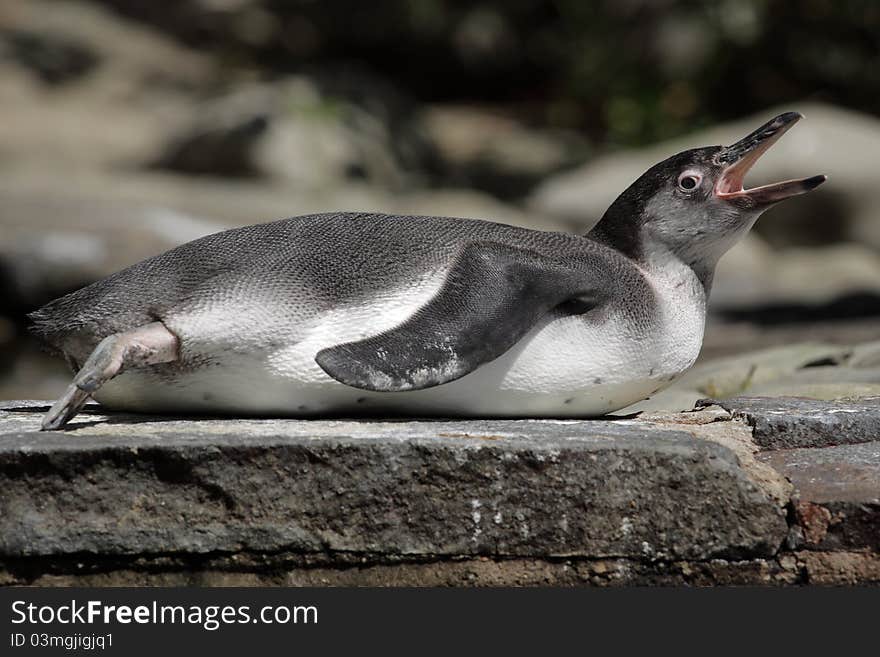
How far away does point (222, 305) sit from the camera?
3.66m

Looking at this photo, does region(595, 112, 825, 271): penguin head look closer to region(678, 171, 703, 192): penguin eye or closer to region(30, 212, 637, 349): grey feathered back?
region(678, 171, 703, 192): penguin eye

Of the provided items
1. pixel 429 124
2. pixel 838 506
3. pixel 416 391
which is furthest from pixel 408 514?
pixel 429 124

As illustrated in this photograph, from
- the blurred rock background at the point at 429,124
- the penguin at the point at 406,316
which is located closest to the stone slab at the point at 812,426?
the penguin at the point at 406,316

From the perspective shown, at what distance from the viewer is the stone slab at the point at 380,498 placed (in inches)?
129

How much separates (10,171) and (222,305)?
11.9m

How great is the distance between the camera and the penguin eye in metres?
4.02

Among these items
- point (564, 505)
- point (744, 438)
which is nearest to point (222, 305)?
point (564, 505)

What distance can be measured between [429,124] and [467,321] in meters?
17.1

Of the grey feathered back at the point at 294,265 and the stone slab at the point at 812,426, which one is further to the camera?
the stone slab at the point at 812,426

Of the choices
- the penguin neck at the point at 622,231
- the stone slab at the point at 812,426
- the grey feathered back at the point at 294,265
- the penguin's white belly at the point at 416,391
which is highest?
the penguin neck at the point at 622,231

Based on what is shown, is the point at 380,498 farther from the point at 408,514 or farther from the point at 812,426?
the point at 812,426

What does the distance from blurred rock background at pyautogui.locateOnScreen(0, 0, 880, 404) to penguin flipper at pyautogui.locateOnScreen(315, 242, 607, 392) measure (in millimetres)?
2540

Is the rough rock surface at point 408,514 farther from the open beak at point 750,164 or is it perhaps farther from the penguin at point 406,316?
the open beak at point 750,164

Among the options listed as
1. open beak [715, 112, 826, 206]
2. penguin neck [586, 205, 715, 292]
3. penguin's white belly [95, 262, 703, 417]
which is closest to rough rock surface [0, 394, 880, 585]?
penguin's white belly [95, 262, 703, 417]
